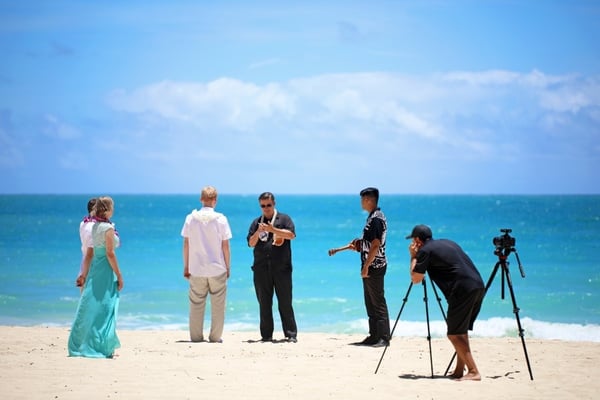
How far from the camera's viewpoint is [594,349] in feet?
32.1

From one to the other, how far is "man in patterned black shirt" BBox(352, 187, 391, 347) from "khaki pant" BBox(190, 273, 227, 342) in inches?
66.4

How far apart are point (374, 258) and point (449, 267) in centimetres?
222

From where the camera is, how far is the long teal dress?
8.23 metres

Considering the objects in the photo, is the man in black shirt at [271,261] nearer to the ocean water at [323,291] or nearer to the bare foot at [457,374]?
→ the ocean water at [323,291]

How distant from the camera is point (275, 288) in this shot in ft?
32.2

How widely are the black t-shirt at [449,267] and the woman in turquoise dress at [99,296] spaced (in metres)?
3.17

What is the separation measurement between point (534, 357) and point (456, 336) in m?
2.32

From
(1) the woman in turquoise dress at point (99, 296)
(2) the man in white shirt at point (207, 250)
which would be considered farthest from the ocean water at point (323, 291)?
(1) the woman in turquoise dress at point (99, 296)

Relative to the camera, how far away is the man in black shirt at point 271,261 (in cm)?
965

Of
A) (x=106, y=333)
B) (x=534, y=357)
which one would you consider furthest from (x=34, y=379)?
(x=534, y=357)

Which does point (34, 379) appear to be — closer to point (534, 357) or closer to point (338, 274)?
point (534, 357)

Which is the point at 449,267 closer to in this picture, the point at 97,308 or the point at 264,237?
the point at 264,237

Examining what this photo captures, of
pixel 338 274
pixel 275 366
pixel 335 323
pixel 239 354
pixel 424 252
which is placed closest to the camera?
pixel 424 252

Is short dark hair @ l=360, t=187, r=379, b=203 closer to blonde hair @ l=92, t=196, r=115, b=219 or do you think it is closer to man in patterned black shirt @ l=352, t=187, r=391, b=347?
man in patterned black shirt @ l=352, t=187, r=391, b=347
